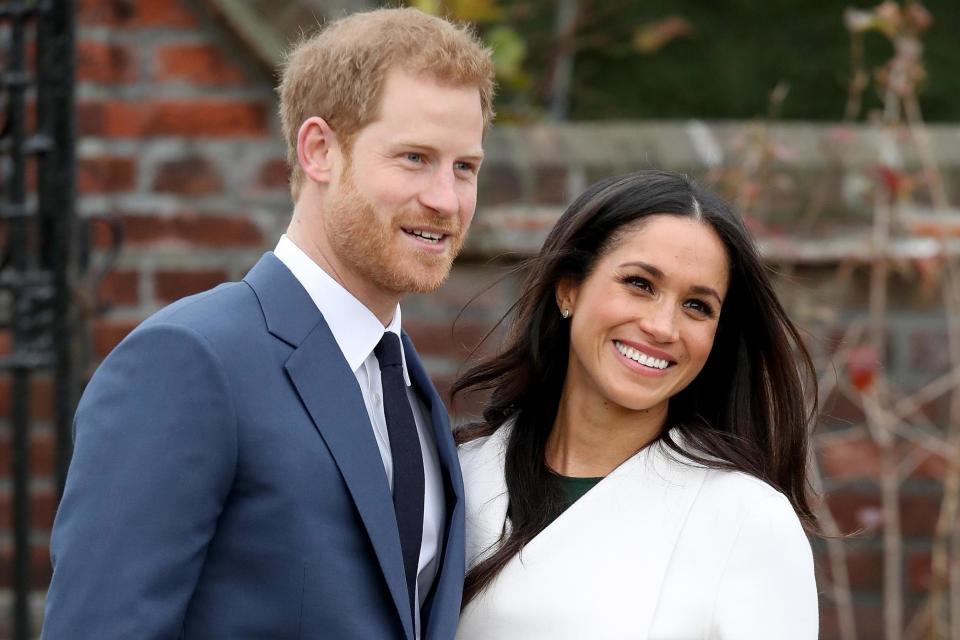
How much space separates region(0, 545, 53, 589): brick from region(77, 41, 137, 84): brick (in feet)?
4.16

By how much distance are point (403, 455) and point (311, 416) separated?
22 centimetres

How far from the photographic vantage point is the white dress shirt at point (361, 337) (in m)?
2.51

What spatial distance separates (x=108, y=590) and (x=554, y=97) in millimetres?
3392

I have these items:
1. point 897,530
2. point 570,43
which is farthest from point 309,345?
point 570,43

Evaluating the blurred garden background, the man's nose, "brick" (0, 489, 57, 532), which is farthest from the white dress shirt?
"brick" (0, 489, 57, 532)

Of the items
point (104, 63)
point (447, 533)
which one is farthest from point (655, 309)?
point (104, 63)

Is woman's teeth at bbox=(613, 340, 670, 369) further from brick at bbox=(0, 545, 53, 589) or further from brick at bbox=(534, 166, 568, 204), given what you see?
brick at bbox=(0, 545, 53, 589)

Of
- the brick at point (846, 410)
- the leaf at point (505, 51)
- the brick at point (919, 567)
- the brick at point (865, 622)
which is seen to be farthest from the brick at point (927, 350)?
the leaf at point (505, 51)

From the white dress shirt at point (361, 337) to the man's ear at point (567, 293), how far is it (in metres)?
0.47

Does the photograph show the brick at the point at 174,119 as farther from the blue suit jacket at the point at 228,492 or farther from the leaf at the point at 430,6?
the blue suit jacket at the point at 228,492

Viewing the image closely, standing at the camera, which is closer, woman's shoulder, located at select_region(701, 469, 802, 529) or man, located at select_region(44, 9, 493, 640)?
man, located at select_region(44, 9, 493, 640)

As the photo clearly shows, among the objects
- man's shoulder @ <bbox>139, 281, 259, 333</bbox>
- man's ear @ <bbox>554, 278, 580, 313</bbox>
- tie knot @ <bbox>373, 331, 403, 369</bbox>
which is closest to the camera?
man's shoulder @ <bbox>139, 281, 259, 333</bbox>

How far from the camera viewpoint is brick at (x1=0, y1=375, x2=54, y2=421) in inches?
155

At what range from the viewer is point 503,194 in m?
4.19
